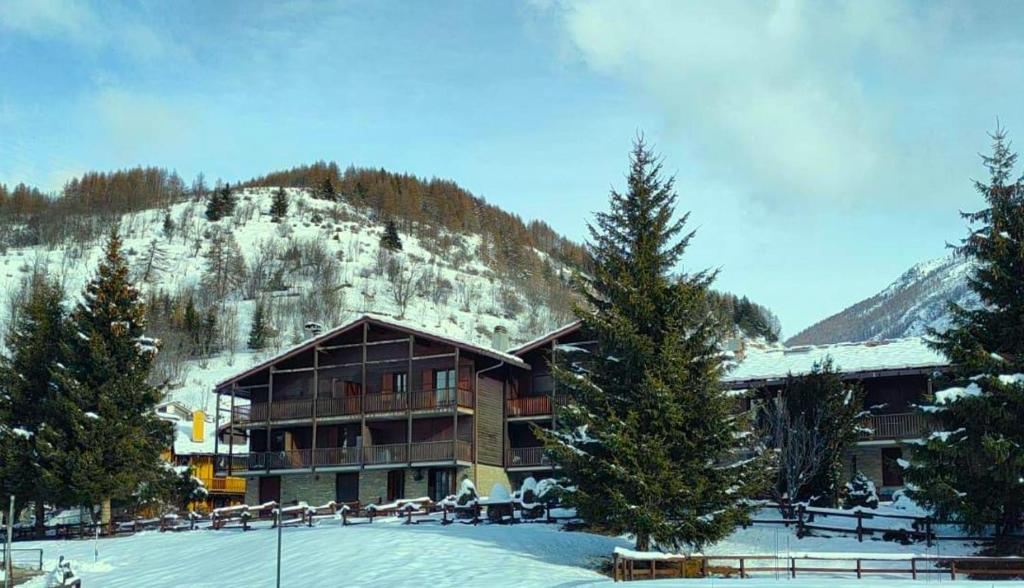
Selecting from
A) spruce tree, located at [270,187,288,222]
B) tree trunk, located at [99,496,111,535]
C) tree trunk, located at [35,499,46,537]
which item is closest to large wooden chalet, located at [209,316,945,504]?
tree trunk, located at [99,496,111,535]

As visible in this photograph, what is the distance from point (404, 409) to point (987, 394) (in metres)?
24.6

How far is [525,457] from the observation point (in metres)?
45.9

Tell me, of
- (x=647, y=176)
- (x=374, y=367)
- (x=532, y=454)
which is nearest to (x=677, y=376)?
(x=647, y=176)

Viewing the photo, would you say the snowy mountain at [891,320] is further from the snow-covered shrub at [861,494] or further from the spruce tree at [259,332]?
the snow-covered shrub at [861,494]

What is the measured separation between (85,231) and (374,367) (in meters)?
94.5

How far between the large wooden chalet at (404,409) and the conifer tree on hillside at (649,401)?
14.6m

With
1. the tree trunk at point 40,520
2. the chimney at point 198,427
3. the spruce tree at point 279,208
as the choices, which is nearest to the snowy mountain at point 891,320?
the spruce tree at point 279,208

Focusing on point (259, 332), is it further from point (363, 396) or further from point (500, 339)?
point (363, 396)

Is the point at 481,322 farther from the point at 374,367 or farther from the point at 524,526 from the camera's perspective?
the point at 524,526

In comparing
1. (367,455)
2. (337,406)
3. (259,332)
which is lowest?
(367,455)

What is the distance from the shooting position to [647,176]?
96.5 ft

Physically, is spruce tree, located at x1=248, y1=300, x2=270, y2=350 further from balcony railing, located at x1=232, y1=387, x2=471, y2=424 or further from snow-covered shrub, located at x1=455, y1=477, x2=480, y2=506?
snow-covered shrub, located at x1=455, y1=477, x2=480, y2=506

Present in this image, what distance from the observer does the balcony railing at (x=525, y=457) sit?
45.6m

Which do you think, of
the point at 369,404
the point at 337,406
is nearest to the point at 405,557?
the point at 369,404
